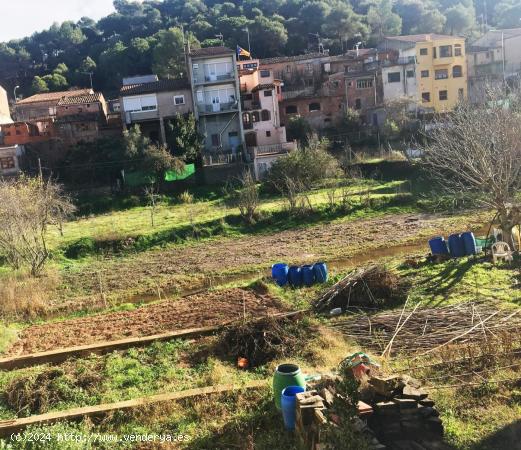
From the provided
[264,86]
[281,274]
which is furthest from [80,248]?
[264,86]

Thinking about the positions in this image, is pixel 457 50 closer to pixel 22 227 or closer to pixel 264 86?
pixel 264 86

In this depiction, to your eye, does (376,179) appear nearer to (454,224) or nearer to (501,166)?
(454,224)

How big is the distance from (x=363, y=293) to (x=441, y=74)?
39.7 meters

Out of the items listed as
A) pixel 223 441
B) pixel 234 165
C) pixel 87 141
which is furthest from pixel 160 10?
pixel 223 441

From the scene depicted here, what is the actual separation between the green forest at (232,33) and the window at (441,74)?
1686cm

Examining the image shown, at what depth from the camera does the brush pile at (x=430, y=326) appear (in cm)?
1032

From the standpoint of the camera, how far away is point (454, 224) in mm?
24375

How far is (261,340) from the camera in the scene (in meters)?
10.9

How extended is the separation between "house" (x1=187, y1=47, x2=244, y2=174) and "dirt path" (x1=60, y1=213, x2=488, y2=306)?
1743 cm

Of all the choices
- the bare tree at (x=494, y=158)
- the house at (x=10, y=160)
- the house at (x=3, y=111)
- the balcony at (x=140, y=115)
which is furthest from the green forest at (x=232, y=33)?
the bare tree at (x=494, y=158)

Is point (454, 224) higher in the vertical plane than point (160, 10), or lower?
lower

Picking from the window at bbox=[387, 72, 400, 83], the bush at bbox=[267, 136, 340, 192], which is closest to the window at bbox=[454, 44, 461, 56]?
the window at bbox=[387, 72, 400, 83]

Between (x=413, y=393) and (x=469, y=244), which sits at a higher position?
(x=413, y=393)

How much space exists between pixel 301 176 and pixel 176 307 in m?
18.5
